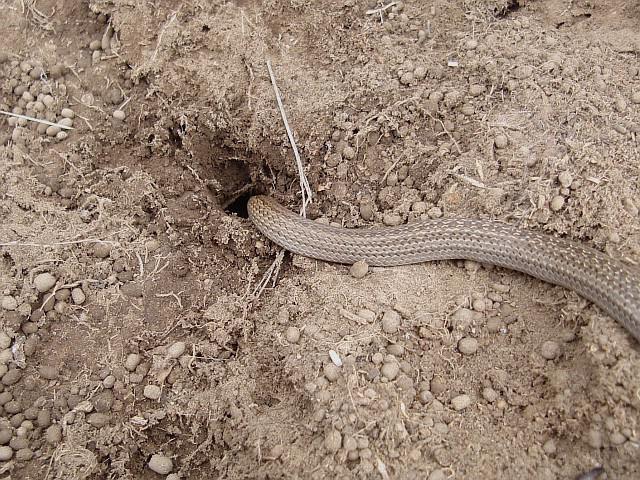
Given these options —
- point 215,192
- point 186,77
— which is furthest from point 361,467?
point 186,77

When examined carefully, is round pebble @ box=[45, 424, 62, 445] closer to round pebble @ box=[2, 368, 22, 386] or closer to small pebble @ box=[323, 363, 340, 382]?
round pebble @ box=[2, 368, 22, 386]

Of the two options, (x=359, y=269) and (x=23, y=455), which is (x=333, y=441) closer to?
(x=359, y=269)

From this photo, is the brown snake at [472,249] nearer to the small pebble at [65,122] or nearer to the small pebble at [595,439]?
the small pebble at [595,439]

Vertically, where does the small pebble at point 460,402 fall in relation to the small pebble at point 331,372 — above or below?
below

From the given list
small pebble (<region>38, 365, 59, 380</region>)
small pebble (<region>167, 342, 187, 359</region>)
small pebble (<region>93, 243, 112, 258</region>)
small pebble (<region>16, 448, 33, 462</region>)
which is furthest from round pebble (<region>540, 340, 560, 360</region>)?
small pebble (<region>16, 448, 33, 462</region>)

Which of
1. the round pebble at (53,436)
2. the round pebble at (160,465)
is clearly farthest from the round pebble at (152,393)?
the round pebble at (53,436)

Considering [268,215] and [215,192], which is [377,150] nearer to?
[268,215]
